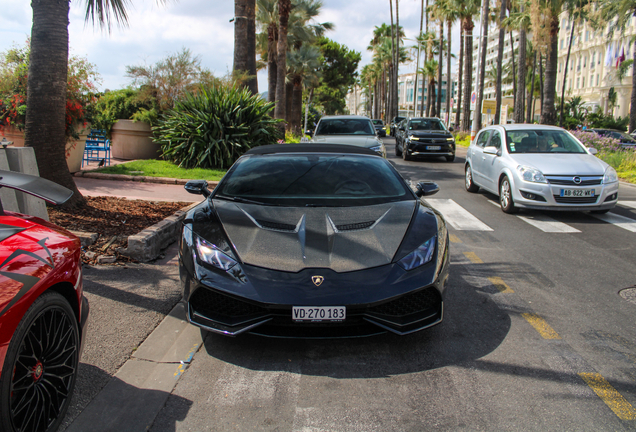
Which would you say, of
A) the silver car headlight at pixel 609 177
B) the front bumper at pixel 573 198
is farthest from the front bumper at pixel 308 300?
the silver car headlight at pixel 609 177

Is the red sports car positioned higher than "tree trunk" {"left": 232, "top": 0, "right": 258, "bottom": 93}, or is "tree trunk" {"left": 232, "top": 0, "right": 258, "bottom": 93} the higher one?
"tree trunk" {"left": 232, "top": 0, "right": 258, "bottom": 93}

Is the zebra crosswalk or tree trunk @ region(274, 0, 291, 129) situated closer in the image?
the zebra crosswalk

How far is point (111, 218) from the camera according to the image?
6.84 m

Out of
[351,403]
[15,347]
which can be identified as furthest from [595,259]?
[15,347]

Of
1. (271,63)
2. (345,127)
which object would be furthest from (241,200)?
(271,63)

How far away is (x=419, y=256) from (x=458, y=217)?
221 inches

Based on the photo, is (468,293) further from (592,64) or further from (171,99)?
(592,64)

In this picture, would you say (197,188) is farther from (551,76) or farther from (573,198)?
(551,76)

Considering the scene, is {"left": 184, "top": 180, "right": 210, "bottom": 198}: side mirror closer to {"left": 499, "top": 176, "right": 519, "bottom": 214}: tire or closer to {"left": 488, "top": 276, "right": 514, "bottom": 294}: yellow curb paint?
{"left": 488, "top": 276, "right": 514, "bottom": 294}: yellow curb paint

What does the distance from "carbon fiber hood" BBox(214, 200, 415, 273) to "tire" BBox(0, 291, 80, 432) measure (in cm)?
117

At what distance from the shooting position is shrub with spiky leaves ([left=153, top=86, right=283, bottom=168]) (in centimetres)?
1377

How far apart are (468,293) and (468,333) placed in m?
0.98

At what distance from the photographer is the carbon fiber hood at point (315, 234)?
3365mm

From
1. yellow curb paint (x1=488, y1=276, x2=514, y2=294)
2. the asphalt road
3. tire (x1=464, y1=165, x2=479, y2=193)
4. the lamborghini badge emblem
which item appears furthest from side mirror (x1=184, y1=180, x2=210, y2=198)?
tire (x1=464, y1=165, x2=479, y2=193)
